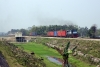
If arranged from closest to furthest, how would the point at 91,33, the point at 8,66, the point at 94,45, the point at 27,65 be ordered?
1. the point at 8,66
2. the point at 27,65
3. the point at 94,45
4. the point at 91,33

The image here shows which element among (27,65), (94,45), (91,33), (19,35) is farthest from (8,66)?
(19,35)

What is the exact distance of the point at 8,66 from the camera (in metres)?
27.9

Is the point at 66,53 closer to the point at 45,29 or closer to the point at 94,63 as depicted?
the point at 94,63

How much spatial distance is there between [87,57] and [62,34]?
168 feet

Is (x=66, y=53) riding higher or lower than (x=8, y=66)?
higher

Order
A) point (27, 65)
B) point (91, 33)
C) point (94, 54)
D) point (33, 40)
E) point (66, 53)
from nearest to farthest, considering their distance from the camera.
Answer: point (66, 53)
point (27, 65)
point (94, 54)
point (91, 33)
point (33, 40)

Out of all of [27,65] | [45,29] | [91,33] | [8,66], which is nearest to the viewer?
[8,66]

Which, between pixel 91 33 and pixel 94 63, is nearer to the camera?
pixel 94 63

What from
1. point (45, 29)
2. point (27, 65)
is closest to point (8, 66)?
point (27, 65)

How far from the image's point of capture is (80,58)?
148 feet

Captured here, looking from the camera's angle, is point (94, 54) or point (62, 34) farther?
point (62, 34)

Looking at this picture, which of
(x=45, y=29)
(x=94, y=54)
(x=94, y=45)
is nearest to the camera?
(x=94, y=54)

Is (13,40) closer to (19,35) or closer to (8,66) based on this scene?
(19,35)

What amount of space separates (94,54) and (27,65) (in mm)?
16918
